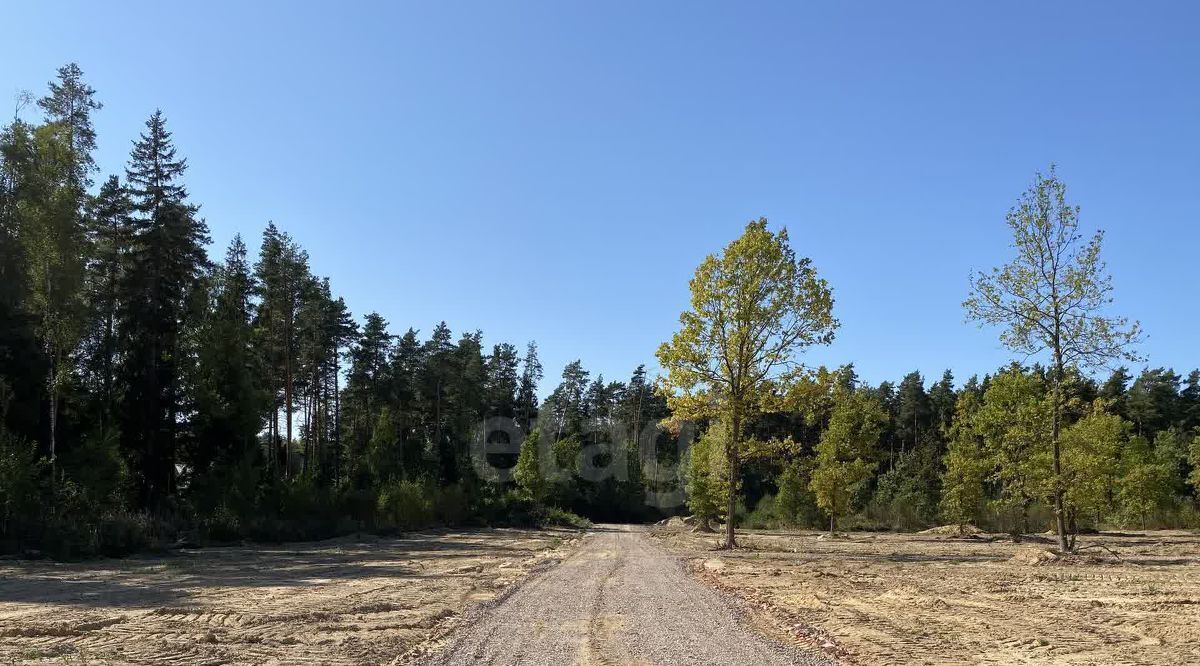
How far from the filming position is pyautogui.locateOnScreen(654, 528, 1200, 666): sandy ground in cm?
770

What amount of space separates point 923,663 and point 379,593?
9.57m

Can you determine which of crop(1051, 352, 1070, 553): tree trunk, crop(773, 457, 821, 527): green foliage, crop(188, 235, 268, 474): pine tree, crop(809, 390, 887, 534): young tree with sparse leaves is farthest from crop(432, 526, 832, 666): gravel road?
crop(773, 457, 821, 527): green foliage

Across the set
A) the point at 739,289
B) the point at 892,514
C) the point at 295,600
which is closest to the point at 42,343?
the point at 295,600

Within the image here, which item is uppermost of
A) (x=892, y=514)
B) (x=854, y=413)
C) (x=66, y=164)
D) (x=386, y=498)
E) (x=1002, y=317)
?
(x=66, y=164)

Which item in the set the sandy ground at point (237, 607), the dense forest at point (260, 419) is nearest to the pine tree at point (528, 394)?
the dense forest at point (260, 419)

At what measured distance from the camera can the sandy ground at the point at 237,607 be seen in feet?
26.1

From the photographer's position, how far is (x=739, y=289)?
2441 centimetres

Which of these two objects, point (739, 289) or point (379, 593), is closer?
point (379, 593)

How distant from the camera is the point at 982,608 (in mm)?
10781

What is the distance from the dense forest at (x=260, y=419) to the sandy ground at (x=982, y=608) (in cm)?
656

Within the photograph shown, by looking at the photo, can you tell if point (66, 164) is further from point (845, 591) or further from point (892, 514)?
point (892, 514)

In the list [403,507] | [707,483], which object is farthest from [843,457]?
[403,507]

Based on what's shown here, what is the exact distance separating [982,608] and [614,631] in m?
6.02

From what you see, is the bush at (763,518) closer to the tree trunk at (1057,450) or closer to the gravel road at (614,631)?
the tree trunk at (1057,450)
